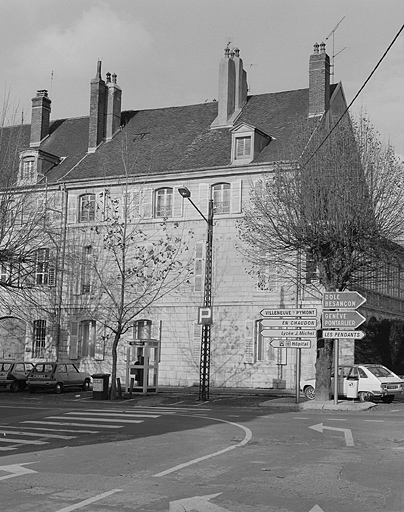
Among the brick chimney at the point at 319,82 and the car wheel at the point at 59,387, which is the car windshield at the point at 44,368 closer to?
the car wheel at the point at 59,387

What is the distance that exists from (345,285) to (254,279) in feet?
33.2

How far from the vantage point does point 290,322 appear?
25344mm

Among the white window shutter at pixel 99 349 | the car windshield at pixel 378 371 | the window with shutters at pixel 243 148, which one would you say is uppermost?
the window with shutters at pixel 243 148

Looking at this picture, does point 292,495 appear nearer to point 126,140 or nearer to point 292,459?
point 292,459

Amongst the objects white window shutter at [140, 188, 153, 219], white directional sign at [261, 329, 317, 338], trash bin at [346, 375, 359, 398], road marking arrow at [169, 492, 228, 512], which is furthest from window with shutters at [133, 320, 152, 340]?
road marking arrow at [169, 492, 228, 512]

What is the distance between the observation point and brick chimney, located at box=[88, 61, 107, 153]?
137 feet

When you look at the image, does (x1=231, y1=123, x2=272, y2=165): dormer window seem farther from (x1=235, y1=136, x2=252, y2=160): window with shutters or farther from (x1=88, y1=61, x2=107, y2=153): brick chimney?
(x1=88, y1=61, x2=107, y2=153): brick chimney

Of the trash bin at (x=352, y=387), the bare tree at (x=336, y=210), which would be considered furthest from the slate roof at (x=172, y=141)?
the trash bin at (x=352, y=387)

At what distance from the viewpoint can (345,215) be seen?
2452cm

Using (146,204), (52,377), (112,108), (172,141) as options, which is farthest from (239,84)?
A: (52,377)

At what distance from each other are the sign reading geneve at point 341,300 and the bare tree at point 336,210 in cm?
162

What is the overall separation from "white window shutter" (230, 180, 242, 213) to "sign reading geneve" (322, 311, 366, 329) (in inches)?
510

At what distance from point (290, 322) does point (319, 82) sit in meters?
16.1

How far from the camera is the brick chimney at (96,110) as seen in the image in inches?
1647
